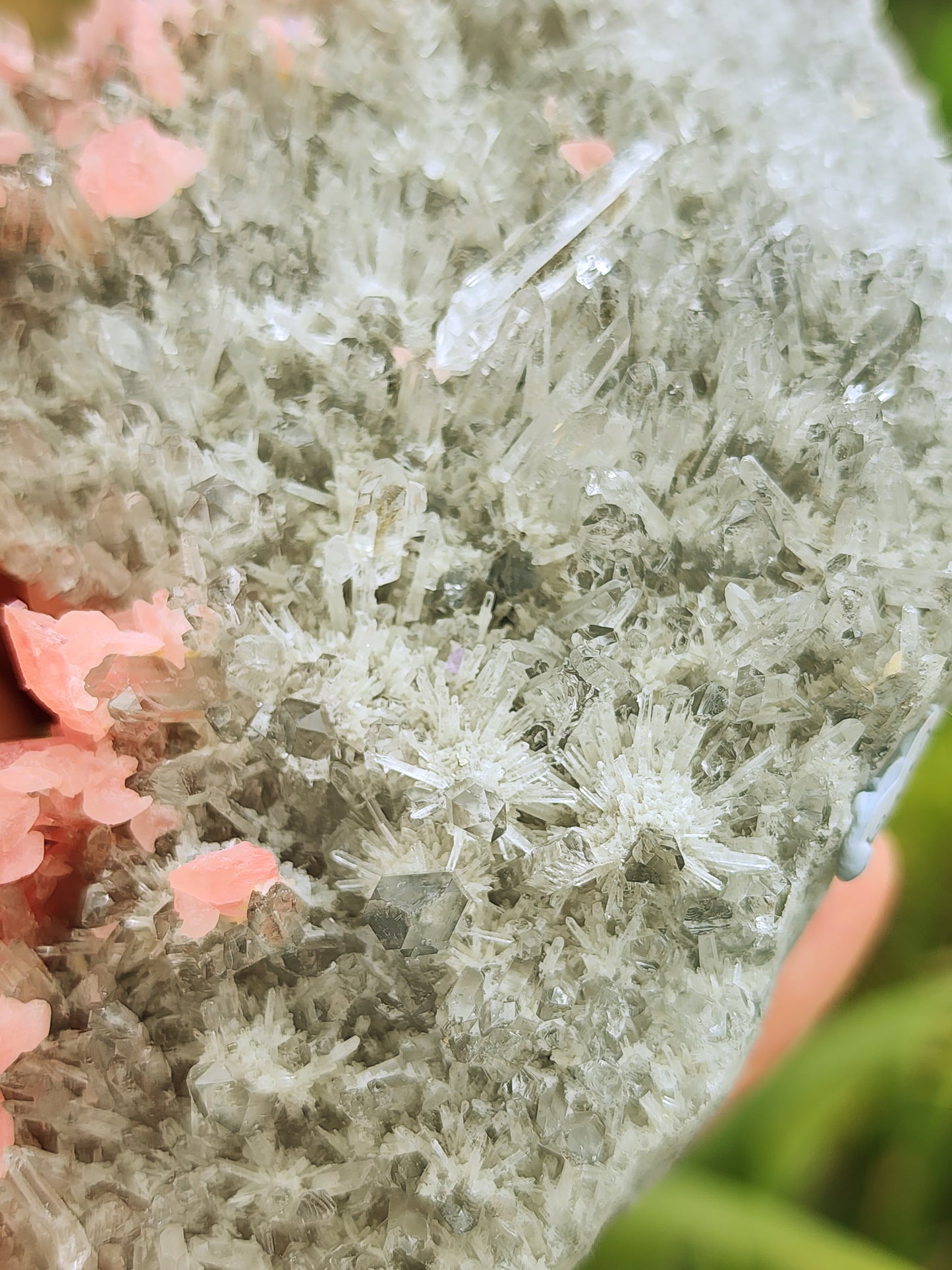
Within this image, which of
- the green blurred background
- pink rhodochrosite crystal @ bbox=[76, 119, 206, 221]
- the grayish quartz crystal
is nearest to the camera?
the grayish quartz crystal

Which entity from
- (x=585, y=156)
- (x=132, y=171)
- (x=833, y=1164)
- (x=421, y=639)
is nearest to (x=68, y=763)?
(x=421, y=639)

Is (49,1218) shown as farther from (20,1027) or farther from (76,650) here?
(76,650)

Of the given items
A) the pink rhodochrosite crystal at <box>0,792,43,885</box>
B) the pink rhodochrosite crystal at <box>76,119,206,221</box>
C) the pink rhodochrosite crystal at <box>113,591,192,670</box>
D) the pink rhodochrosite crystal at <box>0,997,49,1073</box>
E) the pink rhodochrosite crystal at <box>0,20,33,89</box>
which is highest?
the pink rhodochrosite crystal at <box>0,20,33,89</box>

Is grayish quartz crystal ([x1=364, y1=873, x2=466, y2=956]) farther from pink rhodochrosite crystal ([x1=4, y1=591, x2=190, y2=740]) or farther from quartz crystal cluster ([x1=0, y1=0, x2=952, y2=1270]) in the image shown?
pink rhodochrosite crystal ([x1=4, y1=591, x2=190, y2=740])

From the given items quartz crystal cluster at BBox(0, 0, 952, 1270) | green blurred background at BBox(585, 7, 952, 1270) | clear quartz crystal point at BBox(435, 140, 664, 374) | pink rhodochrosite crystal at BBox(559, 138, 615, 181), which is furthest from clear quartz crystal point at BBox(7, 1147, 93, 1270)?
green blurred background at BBox(585, 7, 952, 1270)

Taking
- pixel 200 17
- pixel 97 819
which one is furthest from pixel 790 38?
pixel 97 819

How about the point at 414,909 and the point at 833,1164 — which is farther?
the point at 833,1164

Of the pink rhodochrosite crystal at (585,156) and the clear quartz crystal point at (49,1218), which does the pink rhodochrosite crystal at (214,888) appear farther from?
the pink rhodochrosite crystal at (585,156)
